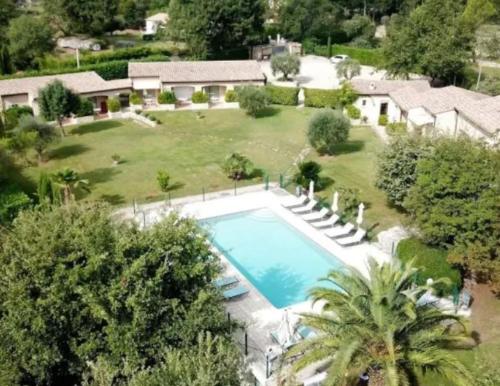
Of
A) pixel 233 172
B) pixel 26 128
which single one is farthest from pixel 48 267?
pixel 26 128

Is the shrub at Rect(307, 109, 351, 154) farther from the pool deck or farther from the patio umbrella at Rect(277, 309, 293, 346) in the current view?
the patio umbrella at Rect(277, 309, 293, 346)

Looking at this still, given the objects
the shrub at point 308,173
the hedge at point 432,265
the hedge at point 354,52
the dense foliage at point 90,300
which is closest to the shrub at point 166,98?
the shrub at point 308,173

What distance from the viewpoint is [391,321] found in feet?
49.4

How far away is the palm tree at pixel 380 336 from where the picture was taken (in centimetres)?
1466

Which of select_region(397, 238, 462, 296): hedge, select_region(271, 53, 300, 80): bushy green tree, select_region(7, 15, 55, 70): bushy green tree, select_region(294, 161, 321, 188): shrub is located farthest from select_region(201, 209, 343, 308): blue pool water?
select_region(7, 15, 55, 70): bushy green tree

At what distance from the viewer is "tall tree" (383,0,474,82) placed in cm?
5044

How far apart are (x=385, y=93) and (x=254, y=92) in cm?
1156

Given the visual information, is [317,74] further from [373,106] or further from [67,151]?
[67,151]

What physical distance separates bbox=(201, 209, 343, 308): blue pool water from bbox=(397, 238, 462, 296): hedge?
3.55 metres

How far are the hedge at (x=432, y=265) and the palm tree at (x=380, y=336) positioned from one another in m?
5.03

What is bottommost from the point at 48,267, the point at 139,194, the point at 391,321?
the point at 139,194

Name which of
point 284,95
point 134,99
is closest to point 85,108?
point 134,99

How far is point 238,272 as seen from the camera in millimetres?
23812

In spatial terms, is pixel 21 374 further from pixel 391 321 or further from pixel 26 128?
pixel 26 128
